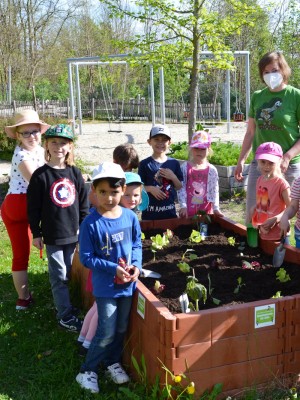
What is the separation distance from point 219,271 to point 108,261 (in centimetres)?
103

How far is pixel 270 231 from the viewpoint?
3.70 metres

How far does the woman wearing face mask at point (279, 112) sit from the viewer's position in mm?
3818

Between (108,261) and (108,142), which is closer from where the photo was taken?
(108,261)

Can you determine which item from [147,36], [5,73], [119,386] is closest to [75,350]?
[119,386]

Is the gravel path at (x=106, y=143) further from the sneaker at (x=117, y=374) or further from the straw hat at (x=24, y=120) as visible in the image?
the sneaker at (x=117, y=374)

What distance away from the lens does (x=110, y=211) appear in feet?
9.36

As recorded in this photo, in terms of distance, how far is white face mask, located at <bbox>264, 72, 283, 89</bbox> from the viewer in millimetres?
3797

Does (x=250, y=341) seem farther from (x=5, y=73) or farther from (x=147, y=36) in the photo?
(x=5, y=73)

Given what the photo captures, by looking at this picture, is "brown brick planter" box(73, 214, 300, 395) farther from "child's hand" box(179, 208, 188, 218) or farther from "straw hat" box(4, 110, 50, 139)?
"straw hat" box(4, 110, 50, 139)

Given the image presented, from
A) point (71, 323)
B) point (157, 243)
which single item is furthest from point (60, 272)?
point (157, 243)

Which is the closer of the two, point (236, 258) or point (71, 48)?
point (236, 258)

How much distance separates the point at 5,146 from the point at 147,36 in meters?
5.74

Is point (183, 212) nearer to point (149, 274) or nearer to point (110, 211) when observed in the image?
point (149, 274)

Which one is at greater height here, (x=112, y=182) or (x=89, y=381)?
(x=112, y=182)
